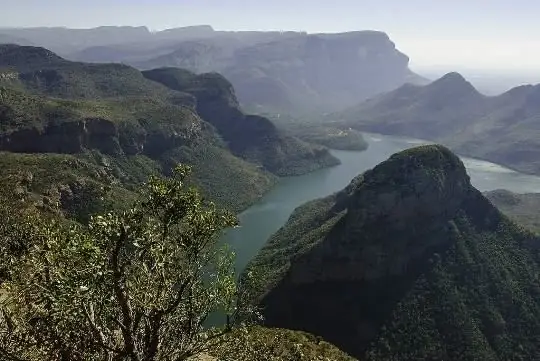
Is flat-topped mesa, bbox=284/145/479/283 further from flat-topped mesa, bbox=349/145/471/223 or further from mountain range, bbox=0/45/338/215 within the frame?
mountain range, bbox=0/45/338/215

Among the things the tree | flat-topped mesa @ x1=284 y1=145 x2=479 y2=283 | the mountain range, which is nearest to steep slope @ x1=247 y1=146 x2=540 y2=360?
flat-topped mesa @ x1=284 y1=145 x2=479 y2=283

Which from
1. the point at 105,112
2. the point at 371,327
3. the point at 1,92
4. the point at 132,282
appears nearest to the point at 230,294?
the point at 132,282

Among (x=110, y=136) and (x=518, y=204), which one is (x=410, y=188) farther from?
(x=518, y=204)

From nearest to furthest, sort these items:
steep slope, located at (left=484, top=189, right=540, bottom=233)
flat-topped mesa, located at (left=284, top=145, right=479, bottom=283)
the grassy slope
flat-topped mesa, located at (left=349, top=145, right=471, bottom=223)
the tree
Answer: the tree, flat-topped mesa, located at (left=284, top=145, right=479, bottom=283), flat-topped mesa, located at (left=349, top=145, right=471, bottom=223), the grassy slope, steep slope, located at (left=484, top=189, right=540, bottom=233)

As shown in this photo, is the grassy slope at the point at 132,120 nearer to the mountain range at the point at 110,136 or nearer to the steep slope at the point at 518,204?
the mountain range at the point at 110,136

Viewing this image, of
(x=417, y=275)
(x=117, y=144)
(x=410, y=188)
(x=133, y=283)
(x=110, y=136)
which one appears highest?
(x=133, y=283)

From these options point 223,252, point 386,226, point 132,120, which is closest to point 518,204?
point 386,226
